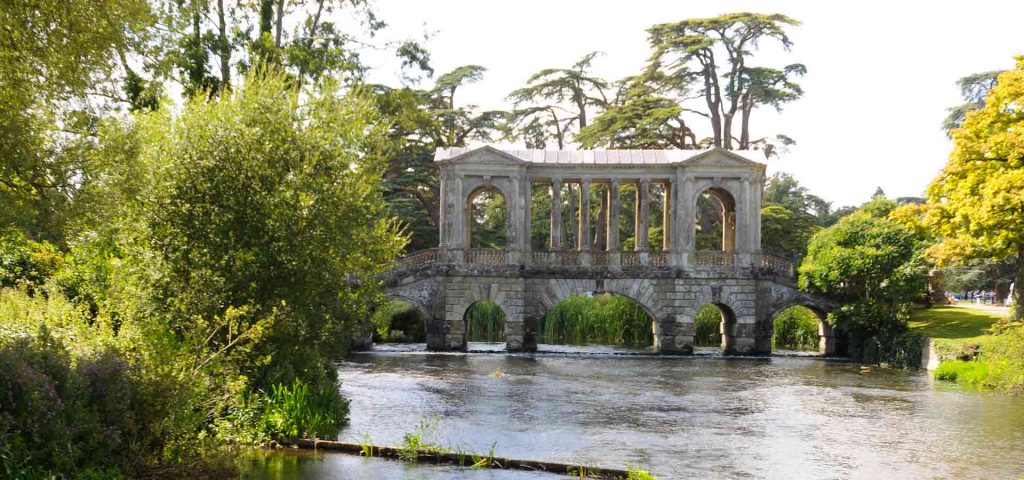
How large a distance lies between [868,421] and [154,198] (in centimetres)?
1477

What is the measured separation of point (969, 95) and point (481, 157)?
26.6 meters

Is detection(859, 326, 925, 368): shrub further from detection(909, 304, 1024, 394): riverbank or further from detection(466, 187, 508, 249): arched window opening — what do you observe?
detection(466, 187, 508, 249): arched window opening

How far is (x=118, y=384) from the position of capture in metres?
10.5

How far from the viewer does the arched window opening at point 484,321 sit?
46.4 meters

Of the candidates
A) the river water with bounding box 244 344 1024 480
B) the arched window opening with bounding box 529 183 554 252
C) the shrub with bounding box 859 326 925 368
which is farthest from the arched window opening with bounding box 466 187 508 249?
the shrub with bounding box 859 326 925 368

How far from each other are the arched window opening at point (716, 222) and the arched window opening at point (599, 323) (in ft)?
14.4

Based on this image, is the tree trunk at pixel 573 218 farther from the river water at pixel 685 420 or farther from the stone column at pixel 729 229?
the river water at pixel 685 420

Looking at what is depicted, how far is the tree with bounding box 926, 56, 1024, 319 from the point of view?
25969 mm

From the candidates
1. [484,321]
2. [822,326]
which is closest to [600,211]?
[484,321]

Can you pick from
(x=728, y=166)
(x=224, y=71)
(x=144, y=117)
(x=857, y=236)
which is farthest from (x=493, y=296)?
(x=144, y=117)

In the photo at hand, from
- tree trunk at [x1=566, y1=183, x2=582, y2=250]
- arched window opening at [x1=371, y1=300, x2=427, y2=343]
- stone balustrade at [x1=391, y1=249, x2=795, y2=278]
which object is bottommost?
arched window opening at [x1=371, y1=300, x2=427, y2=343]

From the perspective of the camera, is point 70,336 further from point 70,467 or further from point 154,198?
point 154,198

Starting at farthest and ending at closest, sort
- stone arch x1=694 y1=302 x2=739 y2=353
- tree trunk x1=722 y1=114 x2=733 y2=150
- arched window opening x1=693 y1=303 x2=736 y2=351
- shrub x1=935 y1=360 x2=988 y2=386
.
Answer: tree trunk x1=722 y1=114 x2=733 y2=150, arched window opening x1=693 y1=303 x2=736 y2=351, stone arch x1=694 y1=302 x2=739 y2=353, shrub x1=935 y1=360 x2=988 y2=386

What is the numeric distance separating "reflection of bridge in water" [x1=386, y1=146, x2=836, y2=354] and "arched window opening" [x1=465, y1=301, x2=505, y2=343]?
7778mm
